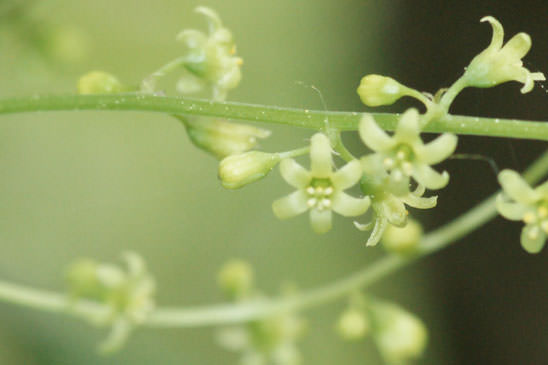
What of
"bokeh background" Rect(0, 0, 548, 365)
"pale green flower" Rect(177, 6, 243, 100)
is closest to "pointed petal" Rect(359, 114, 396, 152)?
"pale green flower" Rect(177, 6, 243, 100)

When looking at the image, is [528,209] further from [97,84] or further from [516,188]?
[97,84]

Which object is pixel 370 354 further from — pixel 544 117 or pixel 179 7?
pixel 179 7

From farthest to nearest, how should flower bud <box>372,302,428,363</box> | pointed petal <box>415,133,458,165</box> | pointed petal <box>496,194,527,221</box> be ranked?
flower bud <box>372,302,428,363</box>, pointed petal <box>496,194,527,221</box>, pointed petal <box>415,133,458,165</box>

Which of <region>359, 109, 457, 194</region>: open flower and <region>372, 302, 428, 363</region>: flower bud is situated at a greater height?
<region>372, 302, 428, 363</region>: flower bud

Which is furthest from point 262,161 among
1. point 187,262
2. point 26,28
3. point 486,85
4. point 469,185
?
point 469,185

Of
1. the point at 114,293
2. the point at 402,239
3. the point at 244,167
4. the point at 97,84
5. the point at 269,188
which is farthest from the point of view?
the point at 269,188

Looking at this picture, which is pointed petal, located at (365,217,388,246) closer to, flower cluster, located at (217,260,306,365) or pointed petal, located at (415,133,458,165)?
pointed petal, located at (415,133,458,165)

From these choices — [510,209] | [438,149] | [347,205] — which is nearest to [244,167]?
[347,205]
